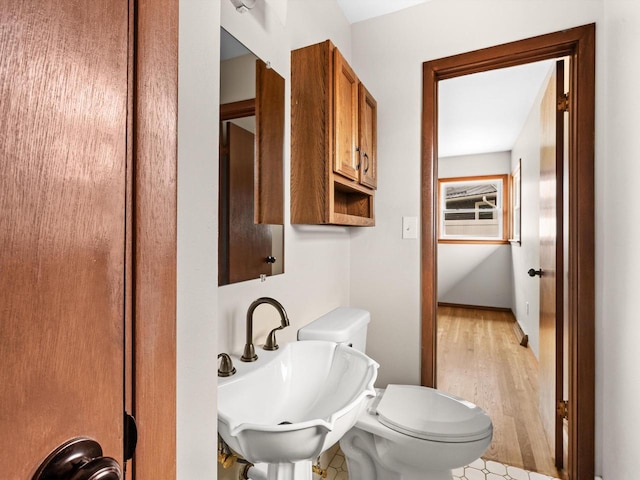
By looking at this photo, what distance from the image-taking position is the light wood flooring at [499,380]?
1.74 meters

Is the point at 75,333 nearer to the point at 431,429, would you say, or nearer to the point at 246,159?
Answer: the point at 246,159

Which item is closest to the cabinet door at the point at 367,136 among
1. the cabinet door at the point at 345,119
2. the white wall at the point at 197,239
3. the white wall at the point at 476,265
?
the cabinet door at the point at 345,119

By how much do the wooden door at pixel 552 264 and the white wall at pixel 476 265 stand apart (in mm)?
2548

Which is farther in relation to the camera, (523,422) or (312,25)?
(523,422)

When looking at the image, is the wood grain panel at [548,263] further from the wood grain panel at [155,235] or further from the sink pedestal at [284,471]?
the wood grain panel at [155,235]

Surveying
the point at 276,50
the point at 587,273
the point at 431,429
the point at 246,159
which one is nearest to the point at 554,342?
the point at 587,273

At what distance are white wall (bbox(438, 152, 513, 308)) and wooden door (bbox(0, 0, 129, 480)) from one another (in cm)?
484

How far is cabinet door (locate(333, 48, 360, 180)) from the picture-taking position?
1.31m

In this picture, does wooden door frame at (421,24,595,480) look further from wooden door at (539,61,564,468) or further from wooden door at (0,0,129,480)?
wooden door at (0,0,129,480)

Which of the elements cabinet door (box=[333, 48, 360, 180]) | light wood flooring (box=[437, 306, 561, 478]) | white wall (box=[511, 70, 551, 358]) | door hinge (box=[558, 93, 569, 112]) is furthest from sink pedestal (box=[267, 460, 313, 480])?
white wall (box=[511, 70, 551, 358])

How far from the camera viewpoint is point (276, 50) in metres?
1.28

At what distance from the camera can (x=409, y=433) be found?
1210 millimetres

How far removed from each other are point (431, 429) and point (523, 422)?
3.88 feet

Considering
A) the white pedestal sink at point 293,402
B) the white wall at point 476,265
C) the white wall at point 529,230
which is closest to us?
the white pedestal sink at point 293,402
